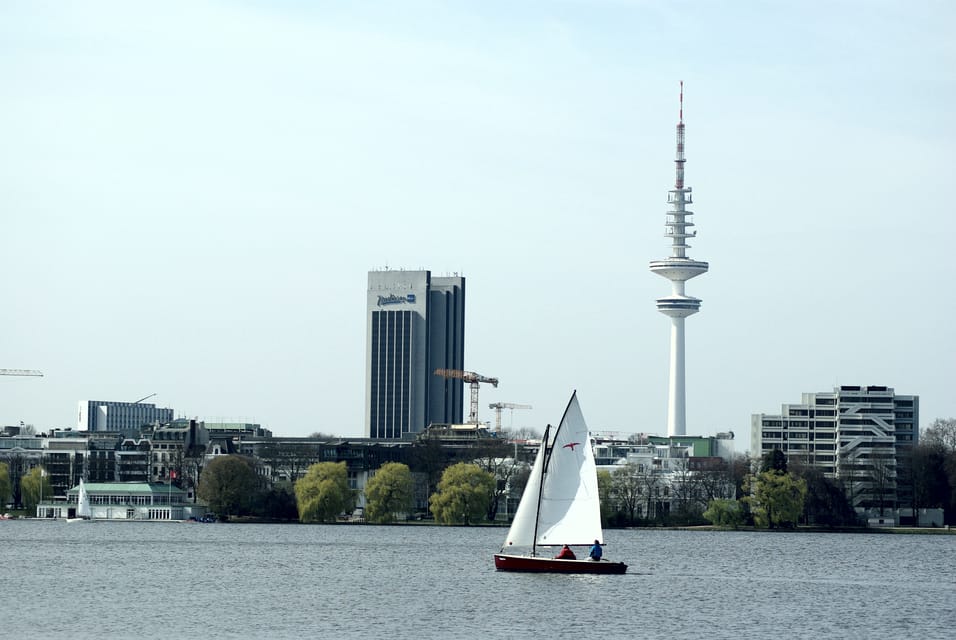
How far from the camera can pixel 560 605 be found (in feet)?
274

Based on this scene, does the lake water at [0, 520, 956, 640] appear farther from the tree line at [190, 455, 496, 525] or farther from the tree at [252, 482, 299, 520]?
the tree at [252, 482, 299, 520]

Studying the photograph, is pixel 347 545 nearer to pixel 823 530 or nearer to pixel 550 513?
pixel 550 513

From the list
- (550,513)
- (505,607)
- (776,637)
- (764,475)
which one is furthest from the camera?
(764,475)

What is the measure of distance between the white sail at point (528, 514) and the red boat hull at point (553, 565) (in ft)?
3.23

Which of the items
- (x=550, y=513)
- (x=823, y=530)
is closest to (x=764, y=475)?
(x=823, y=530)

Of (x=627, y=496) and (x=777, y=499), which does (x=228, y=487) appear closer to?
(x=627, y=496)

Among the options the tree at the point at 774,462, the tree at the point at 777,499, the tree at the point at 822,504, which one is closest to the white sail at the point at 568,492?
the tree at the point at 777,499

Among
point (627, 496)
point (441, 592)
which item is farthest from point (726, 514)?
point (441, 592)

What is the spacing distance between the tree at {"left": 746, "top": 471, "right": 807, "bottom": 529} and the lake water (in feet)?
106

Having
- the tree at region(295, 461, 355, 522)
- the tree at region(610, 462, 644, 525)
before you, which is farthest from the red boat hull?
the tree at region(610, 462, 644, 525)

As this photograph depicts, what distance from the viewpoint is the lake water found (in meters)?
74.4

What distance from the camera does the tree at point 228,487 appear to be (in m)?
195

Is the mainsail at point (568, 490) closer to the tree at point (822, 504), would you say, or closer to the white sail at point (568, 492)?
the white sail at point (568, 492)

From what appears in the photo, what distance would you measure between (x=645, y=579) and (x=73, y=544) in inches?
2164
